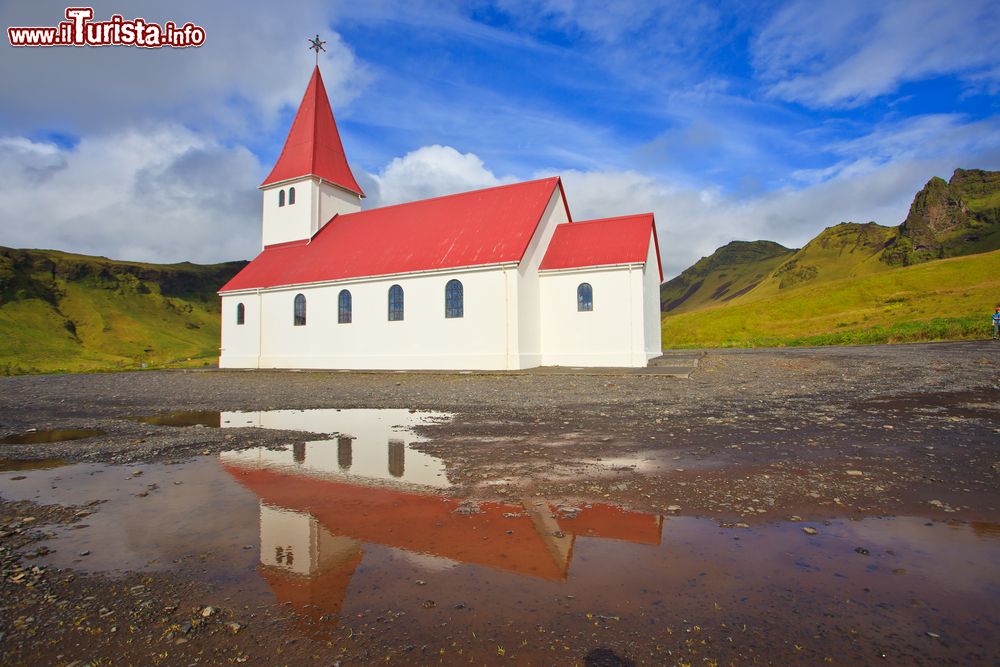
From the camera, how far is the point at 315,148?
31641 millimetres

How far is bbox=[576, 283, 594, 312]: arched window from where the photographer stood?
2286 centimetres

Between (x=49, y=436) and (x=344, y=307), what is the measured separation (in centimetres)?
1830

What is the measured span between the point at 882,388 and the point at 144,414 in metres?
17.4

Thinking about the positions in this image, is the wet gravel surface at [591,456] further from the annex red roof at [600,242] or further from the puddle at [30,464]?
the annex red roof at [600,242]

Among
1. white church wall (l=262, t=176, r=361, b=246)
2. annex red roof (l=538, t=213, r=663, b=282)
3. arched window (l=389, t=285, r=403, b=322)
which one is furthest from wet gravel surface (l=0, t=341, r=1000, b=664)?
white church wall (l=262, t=176, r=361, b=246)

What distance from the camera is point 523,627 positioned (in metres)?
2.75

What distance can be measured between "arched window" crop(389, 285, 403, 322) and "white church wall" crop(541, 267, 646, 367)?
6982 millimetres

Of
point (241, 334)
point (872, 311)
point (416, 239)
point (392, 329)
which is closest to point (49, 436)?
point (392, 329)

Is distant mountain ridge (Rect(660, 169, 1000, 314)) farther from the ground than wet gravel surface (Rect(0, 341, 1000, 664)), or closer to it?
farther from the ground

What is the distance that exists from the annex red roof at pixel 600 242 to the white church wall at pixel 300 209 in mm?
15606

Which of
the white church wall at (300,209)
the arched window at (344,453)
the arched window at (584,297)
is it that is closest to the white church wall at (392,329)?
the arched window at (584,297)

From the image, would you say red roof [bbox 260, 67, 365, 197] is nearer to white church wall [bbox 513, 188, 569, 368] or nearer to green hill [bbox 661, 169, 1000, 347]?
white church wall [bbox 513, 188, 569, 368]

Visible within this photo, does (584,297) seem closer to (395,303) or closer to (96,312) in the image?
(395,303)

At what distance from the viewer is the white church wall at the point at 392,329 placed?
22.6 meters
